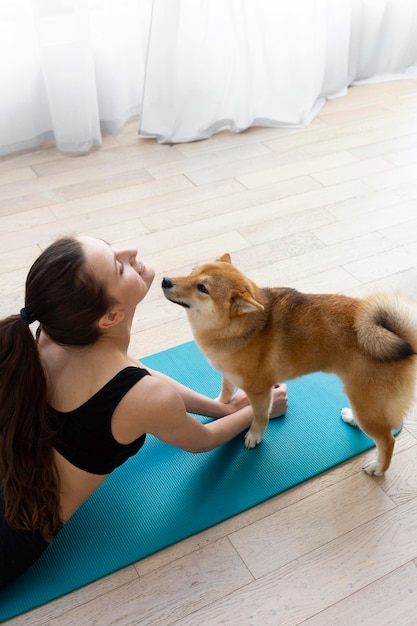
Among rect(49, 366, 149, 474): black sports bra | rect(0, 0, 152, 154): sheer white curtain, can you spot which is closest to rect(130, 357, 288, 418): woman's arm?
rect(49, 366, 149, 474): black sports bra

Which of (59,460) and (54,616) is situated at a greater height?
(59,460)

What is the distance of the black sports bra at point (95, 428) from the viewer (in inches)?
51.8

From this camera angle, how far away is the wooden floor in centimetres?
143

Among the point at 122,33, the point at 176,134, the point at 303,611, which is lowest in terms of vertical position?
the point at 303,611

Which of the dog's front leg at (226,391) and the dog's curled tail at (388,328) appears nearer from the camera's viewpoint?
the dog's curled tail at (388,328)

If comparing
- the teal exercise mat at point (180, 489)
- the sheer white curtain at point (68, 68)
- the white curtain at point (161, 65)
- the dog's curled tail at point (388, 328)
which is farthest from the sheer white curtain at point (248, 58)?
the dog's curled tail at point (388, 328)

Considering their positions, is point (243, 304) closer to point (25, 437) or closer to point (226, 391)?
point (226, 391)

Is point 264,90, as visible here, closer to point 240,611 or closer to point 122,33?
point 122,33

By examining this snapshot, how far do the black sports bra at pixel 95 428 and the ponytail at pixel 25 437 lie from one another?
3 cm

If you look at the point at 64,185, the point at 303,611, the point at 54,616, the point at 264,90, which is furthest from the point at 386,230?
the point at 54,616

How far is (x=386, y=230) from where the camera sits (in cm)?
257

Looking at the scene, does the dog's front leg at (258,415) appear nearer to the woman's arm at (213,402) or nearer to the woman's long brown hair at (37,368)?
the woman's arm at (213,402)

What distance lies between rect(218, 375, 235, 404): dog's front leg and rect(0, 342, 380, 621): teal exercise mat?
7 cm

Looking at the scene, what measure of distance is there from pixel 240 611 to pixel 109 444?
1.60 feet
